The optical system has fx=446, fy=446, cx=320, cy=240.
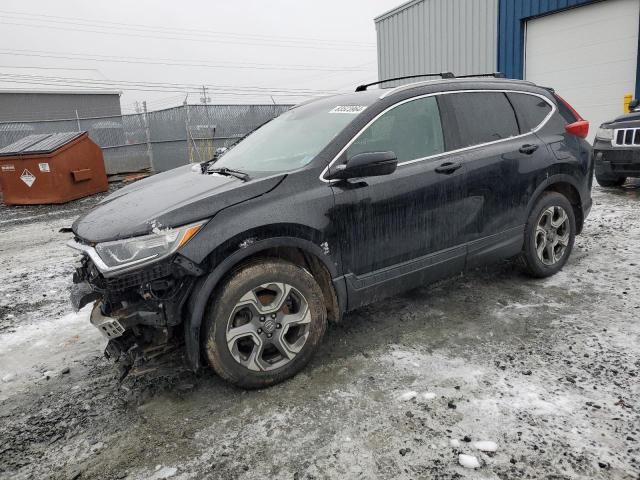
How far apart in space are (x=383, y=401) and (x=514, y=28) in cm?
1229

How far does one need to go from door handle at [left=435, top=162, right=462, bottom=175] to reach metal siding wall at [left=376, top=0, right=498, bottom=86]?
11.0 m

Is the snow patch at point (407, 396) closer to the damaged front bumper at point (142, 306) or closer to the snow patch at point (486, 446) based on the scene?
the snow patch at point (486, 446)

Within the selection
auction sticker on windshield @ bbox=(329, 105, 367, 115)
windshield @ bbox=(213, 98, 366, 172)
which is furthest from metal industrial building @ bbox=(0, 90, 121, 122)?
auction sticker on windshield @ bbox=(329, 105, 367, 115)

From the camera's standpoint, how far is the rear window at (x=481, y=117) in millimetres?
3391

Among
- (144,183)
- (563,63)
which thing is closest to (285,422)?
(144,183)

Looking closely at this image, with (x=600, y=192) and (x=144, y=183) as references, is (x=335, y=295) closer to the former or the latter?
(x=144, y=183)

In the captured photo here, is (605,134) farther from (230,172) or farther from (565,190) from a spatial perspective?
(230,172)

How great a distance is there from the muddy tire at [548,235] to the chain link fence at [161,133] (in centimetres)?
1157

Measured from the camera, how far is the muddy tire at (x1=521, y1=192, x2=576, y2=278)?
3.81 m

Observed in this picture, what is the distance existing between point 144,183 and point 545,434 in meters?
3.11

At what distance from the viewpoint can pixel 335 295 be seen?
2.85 m

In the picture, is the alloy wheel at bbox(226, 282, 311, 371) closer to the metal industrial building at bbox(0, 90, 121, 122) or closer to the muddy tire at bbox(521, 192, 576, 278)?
the muddy tire at bbox(521, 192, 576, 278)

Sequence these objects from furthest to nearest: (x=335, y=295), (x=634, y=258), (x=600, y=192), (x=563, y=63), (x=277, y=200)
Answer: (x=563, y=63), (x=600, y=192), (x=634, y=258), (x=335, y=295), (x=277, y=200)

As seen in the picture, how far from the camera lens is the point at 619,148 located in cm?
704
